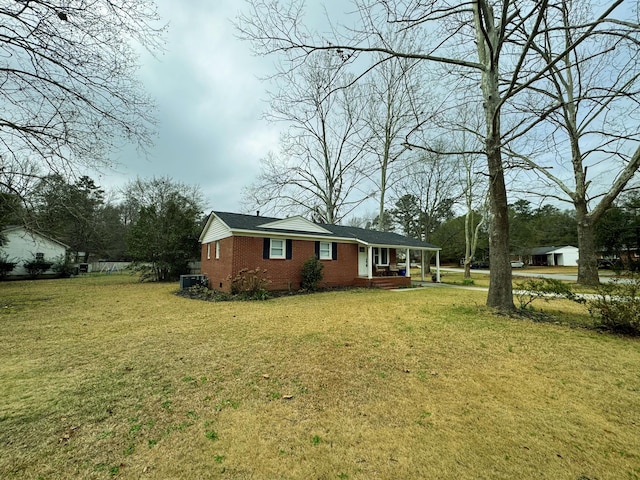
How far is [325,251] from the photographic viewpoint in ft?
50.2

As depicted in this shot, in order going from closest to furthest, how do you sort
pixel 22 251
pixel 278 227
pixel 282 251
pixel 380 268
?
pixel 282 251 < pixel 278 227 < pixel 380 268 < pixel 22 251

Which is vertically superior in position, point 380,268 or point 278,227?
point 278,227

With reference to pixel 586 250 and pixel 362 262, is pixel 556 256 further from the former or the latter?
pixel 362 262

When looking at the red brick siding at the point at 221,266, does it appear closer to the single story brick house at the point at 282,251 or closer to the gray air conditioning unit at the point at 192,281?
the single story brick house at the point at 282,251

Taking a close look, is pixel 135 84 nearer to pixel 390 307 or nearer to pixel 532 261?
pixel 390 307

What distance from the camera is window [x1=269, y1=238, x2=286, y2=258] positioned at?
13305 mm

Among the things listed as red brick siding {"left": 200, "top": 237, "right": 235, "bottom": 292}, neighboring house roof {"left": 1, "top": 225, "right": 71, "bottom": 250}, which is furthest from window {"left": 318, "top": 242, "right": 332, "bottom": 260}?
neighboring house roof {"left": 1, "top": 225, "right": 71, "bottom": 250}

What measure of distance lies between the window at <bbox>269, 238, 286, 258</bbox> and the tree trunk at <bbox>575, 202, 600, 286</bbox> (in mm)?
15239

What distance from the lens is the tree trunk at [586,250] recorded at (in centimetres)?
1420

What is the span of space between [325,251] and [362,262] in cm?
327

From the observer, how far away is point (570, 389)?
11.6 ft

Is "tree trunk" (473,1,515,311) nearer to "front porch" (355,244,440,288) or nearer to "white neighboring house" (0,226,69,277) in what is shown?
"front porch" (355,244,440,288)

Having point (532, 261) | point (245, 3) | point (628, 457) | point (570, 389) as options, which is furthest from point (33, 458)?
point (532, 261)

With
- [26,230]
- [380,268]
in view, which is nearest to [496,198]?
[380,268]
